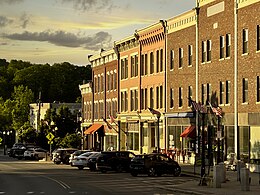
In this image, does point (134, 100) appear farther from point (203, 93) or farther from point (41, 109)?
point (41, 109)

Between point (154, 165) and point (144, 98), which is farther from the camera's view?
point (144, 98)

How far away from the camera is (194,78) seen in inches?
2299

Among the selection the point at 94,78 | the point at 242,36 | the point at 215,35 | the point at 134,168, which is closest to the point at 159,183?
the point at 134,168

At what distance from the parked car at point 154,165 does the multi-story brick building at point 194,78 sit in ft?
9.23

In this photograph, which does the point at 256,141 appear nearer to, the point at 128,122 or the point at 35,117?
the point at 128,122

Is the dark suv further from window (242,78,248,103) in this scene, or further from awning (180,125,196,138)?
window (242,78,248,103)

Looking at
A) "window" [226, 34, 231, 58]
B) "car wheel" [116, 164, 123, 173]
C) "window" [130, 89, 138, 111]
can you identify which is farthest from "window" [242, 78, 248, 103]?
→ "window" [130, 89, 138, 111]

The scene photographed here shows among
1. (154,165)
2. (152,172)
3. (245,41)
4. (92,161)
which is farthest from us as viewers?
(92,161)

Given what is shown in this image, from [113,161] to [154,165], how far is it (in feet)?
20.8

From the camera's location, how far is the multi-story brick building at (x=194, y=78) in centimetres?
4838

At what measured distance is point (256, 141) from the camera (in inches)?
1860

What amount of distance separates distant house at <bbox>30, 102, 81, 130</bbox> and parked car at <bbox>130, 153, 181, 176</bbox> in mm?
69220

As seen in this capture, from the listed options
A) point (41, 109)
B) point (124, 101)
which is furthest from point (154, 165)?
point (41, 109)

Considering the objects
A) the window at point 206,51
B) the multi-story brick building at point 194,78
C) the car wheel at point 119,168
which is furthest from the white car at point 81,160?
the window at point 206,51
